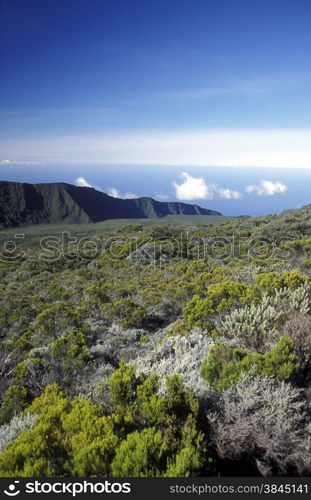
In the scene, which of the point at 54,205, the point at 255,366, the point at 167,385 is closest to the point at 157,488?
the point at 167,385

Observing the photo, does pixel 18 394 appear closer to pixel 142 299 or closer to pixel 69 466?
pixel 69 466

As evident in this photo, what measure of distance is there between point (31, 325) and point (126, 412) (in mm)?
7355

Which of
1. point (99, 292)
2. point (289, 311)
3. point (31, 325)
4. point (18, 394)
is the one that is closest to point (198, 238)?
point (99, 292)

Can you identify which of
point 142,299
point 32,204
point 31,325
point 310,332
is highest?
point 32,204

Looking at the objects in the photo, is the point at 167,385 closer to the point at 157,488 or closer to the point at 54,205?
the point at 157,488

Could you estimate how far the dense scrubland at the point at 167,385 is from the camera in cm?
269

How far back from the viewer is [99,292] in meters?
11.6

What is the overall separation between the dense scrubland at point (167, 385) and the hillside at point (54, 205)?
147568 millimetres

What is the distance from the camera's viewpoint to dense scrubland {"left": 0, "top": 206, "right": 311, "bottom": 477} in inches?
106

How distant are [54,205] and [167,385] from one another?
175191 millimetres

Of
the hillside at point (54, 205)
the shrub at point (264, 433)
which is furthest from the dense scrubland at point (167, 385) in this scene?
the hillside at point (54, 205)

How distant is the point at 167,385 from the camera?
3455mm

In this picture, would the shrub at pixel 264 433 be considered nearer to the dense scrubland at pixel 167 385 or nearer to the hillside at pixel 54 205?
the dense scrubland at pixel 167 385

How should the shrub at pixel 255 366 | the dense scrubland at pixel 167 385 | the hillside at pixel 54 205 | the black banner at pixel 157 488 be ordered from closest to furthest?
1. the black banner at pixel 157 488
2. the dense scrubland at pixel 167 385
3. the shrub at pixel 255 366
4. the hillside at pixel 54 205
